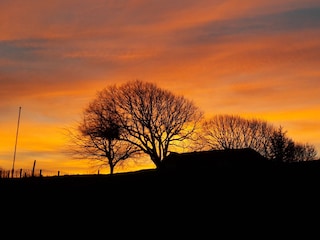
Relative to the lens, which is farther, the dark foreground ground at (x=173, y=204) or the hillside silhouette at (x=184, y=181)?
the hillside silhouette at (x=184, y=181)

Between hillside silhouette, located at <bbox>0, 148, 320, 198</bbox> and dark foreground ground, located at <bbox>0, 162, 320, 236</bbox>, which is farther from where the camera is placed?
hillside silhouette, located at <bbox>0, 148, 320, 198</bbox>

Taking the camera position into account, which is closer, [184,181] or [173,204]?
[173,204]

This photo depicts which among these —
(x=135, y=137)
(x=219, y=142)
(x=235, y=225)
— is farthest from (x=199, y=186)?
(x=219, y=142)

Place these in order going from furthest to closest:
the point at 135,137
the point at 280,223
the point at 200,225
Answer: the point at 135,137
the point at 200,225
the point at 280,223

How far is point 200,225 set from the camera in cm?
849

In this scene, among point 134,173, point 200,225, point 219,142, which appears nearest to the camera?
point 200,225

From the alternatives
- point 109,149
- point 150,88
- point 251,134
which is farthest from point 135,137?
point 251,134

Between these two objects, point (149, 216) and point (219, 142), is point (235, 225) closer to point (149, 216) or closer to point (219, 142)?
point (149, 216)

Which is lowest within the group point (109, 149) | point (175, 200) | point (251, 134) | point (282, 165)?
point (175, 200)

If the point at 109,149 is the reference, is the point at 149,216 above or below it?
below

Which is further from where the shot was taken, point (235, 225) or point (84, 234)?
point (84, 234)

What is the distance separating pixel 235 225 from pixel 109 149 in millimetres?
45772

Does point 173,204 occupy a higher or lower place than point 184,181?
lower

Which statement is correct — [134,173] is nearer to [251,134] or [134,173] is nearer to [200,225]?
[200,225]
